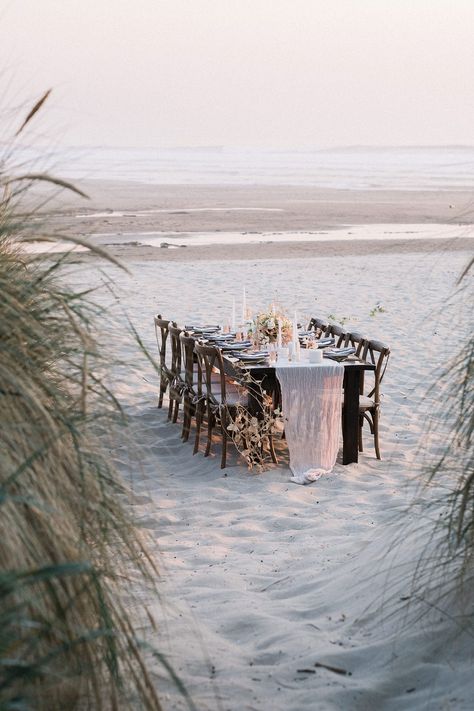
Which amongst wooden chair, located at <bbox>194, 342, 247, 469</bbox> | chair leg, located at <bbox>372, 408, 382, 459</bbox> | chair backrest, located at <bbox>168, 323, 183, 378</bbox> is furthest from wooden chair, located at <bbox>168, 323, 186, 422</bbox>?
chair leg, located at <bbox>372, 408, 382, 459</bbox>

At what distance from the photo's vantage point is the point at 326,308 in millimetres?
12953

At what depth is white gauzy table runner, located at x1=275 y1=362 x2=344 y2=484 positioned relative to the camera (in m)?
7.15

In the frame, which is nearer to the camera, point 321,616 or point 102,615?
point 102,615

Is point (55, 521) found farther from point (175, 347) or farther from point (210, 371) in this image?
point (175, 347)

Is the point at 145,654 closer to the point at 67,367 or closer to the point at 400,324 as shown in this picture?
the point at 67,367

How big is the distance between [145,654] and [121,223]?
23675mm

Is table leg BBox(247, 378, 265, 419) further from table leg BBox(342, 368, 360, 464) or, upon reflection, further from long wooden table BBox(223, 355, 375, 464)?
table leg BBox(342, 368, 360, 464)

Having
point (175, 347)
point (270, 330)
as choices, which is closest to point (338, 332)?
point (270, 330)

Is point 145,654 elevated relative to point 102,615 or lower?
lower

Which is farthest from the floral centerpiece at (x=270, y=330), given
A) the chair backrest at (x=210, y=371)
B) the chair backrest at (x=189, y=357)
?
the chair backrest at (x=189, y=357)

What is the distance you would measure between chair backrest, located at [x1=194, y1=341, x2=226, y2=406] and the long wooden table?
134mm

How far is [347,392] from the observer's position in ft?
24.4

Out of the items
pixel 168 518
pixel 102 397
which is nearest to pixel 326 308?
pixel 168 518

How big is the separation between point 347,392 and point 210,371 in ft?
3.16
